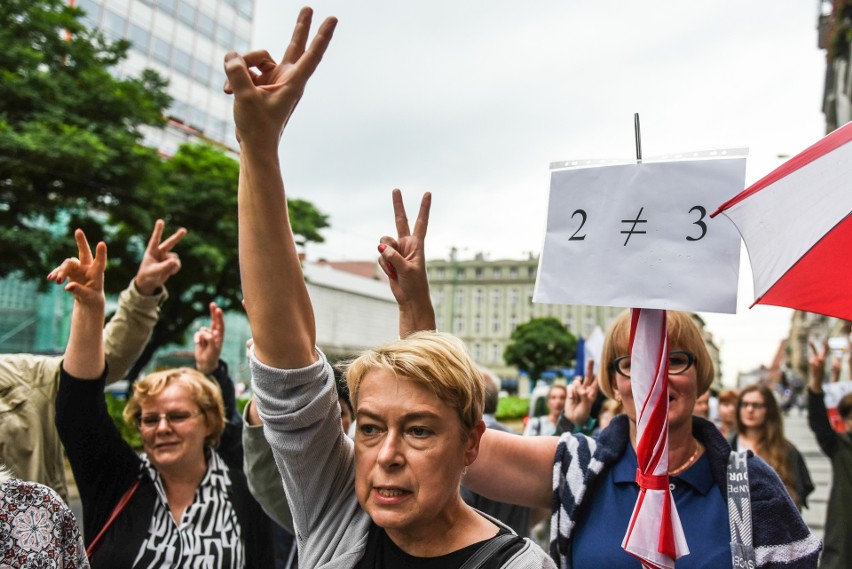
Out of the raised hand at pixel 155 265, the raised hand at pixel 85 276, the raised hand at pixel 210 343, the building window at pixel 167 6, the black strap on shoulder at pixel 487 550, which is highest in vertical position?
the building window at pixel 167 6

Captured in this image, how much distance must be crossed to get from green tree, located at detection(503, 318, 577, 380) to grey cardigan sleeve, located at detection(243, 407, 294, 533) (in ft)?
208

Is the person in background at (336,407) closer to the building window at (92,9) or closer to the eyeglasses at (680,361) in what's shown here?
the eyeglasses at (680,361)

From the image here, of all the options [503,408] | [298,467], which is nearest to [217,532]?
[298,467]

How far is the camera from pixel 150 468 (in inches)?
110

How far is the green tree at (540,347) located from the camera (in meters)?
66.3

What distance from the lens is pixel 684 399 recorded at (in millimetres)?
2135

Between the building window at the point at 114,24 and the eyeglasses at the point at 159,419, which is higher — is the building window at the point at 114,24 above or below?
above

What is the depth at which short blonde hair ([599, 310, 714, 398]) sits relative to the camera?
2193mm

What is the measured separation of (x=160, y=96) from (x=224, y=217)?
439 cm

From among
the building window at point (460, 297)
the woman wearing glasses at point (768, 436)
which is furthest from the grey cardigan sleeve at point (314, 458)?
the building window at point (460, 297)

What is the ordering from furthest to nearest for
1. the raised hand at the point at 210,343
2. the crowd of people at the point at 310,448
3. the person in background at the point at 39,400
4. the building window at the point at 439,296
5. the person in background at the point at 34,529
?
the building window at the point at 439,296 < the raised hand at the point at 210,343 < the person in background at the point at 39,400 < the person in background at the point at 34,529 < the crowd of people at the point at 310,448

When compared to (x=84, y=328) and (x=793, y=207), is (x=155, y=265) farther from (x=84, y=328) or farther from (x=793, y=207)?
(x=793, y=207)

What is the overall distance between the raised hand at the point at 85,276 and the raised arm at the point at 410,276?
1.05 m

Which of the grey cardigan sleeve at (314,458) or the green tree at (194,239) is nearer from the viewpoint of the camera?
the grey cardigan sleeve at (314,458)
